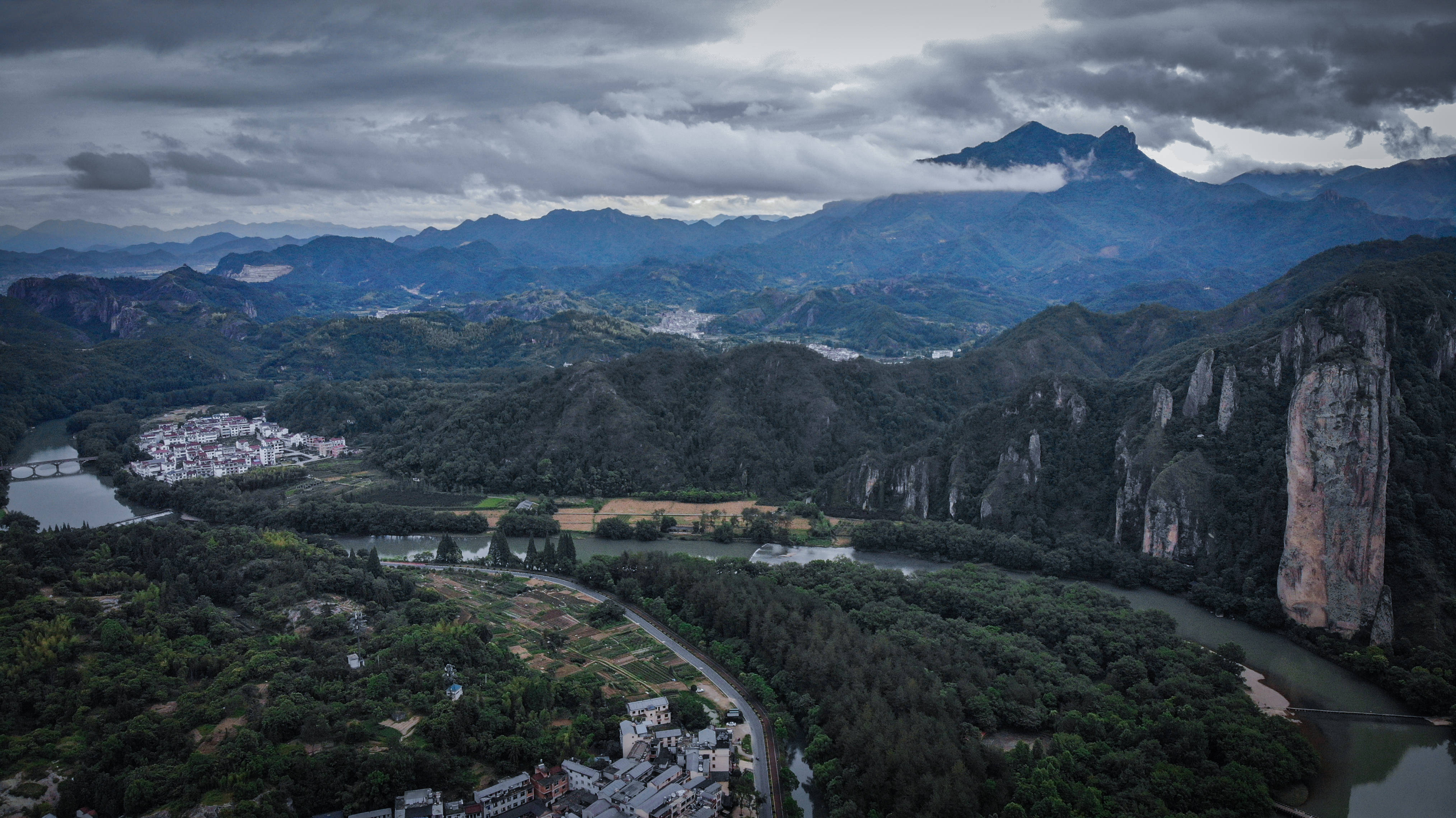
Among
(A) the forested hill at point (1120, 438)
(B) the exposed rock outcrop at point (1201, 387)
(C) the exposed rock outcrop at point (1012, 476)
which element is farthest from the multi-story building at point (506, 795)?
(B) the exposed rock outcrop at point (1201, 387)

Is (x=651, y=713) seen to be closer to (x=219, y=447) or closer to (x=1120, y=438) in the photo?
(x=1120, y=438)

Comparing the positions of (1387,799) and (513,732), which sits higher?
(513,732)

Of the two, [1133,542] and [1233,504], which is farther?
[1133,542]

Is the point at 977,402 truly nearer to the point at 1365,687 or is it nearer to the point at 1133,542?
the point at 1133,542

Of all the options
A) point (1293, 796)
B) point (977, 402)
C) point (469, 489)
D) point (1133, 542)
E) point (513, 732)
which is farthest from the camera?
point (977, 402)

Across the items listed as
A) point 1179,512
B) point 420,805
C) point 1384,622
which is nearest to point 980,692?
point 1384,622

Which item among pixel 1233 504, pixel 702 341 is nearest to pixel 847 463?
pixel 1233 504

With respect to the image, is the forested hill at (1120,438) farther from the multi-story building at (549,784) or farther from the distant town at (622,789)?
the multi-story building at (549,784)
